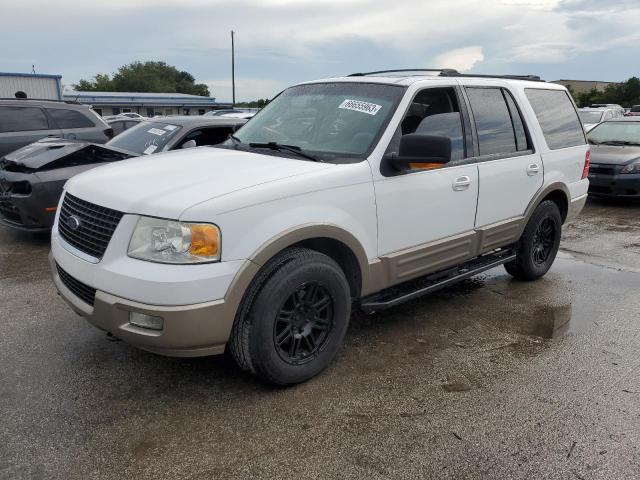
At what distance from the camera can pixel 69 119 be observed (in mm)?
8719

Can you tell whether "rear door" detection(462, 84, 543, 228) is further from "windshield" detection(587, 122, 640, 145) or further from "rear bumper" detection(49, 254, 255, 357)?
"windshield" detection(587, 122, 640, 145)

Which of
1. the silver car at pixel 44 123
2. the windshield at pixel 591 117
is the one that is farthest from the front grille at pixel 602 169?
the silver car at pixel 44 123

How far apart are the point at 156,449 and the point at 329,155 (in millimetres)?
2028

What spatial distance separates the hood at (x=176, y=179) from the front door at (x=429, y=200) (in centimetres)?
57

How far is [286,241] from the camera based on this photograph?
117 inches

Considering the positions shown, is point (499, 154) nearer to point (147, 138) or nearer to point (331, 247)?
point (331, 247)

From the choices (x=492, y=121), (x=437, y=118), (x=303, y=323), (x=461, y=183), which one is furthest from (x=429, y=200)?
(x=303, y=323)

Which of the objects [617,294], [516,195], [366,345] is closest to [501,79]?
[516,195]

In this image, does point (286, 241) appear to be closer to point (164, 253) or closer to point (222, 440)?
point (164, 253)

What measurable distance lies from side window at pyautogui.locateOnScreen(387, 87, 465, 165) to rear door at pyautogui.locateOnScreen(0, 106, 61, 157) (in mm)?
6809

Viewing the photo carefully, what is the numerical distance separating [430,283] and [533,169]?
1.58m

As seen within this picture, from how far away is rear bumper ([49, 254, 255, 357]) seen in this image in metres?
2.69

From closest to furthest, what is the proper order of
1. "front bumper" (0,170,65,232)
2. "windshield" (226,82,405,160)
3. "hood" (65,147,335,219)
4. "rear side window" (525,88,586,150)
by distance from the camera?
1. "hood" (65,147,335,219)
2. "windshield" (226,82,405,160)
3. "rear side window" (525,88,586,150)
4. "front bumper" (0,170,65,232)

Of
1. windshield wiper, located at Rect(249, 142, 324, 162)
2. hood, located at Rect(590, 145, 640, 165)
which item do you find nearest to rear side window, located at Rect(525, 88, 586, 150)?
windshield wiper, located at Rect(249, 142, 324, 162)
